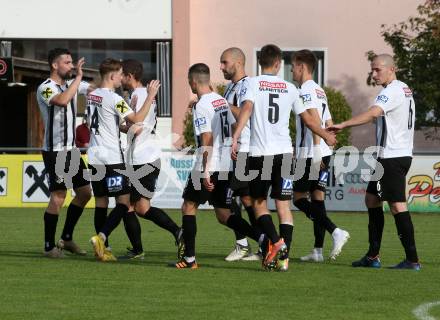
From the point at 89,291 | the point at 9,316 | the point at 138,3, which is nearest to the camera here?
the point at 9,316

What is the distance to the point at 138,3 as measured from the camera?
33.8 meters

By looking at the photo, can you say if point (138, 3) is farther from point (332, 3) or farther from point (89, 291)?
point (89, 291)

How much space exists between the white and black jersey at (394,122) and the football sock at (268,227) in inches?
53.0

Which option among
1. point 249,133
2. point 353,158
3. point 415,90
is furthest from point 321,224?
point 415,90

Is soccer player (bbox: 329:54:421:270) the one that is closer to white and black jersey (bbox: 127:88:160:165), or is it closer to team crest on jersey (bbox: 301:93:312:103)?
team crest on jersey (bbox: 301:93:312:103)

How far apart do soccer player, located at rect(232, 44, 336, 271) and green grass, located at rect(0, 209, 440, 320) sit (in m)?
0.47

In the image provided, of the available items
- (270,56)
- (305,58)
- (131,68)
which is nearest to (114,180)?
(131,68)

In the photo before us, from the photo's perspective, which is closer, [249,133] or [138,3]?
[249,133]

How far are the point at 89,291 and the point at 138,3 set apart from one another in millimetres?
24275

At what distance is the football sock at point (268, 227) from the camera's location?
11611 mm

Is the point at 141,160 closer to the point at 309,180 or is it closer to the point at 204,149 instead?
the point at 204,149

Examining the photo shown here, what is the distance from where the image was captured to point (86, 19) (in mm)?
34188

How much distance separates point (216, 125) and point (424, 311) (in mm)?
3621

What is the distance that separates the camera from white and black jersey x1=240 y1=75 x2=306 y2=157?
462 inches
